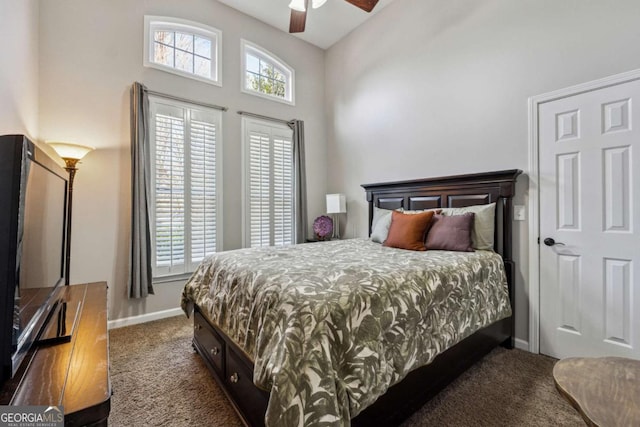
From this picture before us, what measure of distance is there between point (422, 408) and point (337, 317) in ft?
3.51

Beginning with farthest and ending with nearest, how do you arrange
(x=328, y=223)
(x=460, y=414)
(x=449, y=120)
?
(x=328, y=223), (x=449, y=120), (x=460, y=414)

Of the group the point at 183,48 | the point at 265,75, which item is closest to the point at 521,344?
the point at 265,75

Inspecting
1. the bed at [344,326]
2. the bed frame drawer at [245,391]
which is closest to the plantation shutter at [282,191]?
the bed at [344,326]

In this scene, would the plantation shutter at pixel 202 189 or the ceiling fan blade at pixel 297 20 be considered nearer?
the ceiling fan blade at pixel 297 20

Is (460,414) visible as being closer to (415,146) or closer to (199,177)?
(415,146)

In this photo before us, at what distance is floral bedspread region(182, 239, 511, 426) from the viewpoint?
3.61ft

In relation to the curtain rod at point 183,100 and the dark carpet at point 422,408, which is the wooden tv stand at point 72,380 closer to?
the dark carpet at point 422,408

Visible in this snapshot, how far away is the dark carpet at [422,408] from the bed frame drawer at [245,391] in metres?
0.17

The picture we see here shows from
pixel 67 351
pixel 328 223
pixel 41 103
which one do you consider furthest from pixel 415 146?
pixel 41 103

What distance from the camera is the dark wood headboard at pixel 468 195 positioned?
8.21 feet

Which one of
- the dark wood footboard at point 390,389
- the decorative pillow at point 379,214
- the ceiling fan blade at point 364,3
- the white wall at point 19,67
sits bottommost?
the dark wood footboard at point 390,389

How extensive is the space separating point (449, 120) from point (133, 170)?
339cm

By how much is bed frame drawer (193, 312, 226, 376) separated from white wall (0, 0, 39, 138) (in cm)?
178

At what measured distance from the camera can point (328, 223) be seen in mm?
4180
